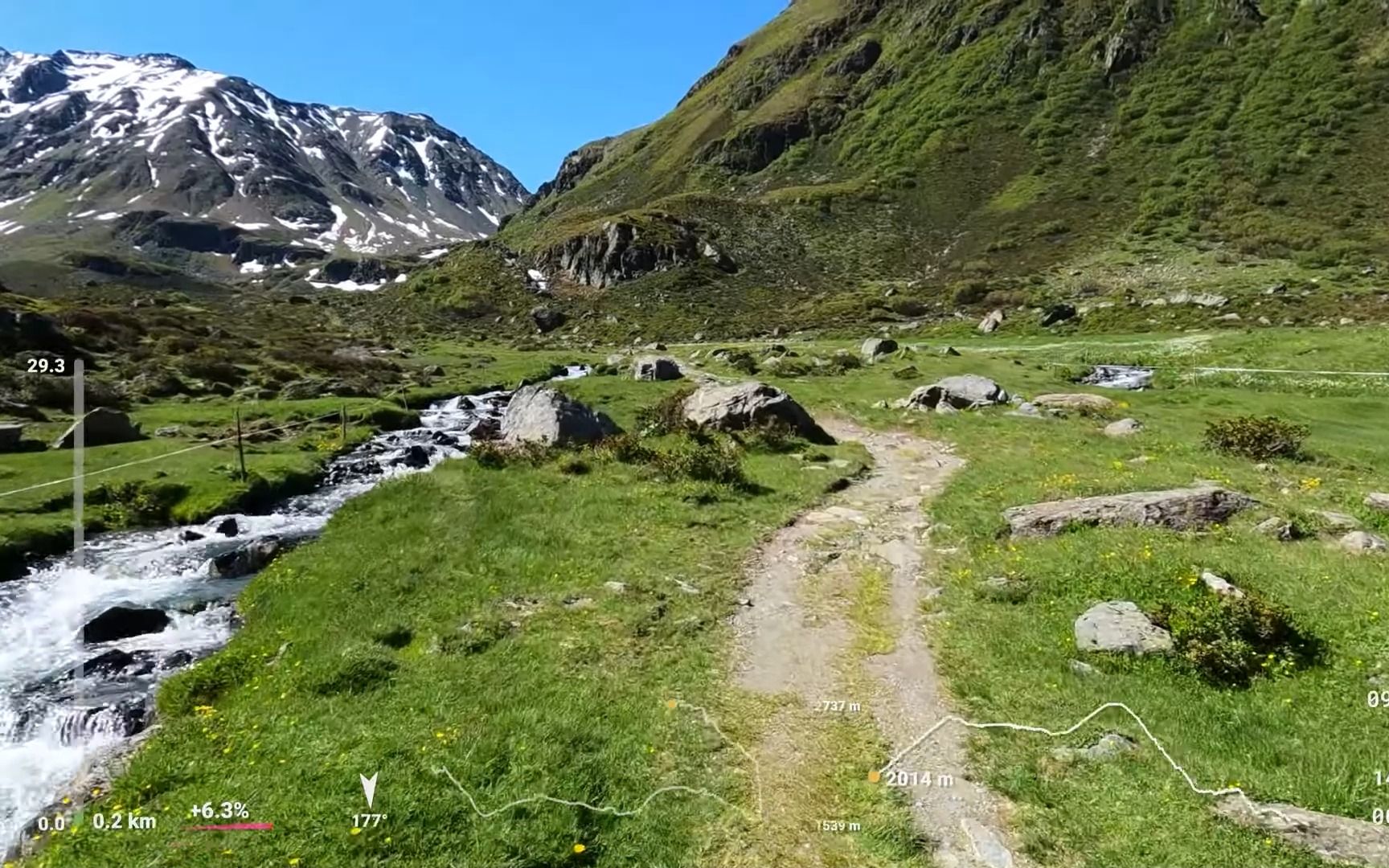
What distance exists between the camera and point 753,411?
3528 centimetres

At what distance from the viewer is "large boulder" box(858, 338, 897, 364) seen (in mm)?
71500

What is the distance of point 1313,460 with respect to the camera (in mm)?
27875

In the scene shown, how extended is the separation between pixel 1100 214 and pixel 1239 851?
16267 cm

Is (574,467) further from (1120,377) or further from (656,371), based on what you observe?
(1120,377)

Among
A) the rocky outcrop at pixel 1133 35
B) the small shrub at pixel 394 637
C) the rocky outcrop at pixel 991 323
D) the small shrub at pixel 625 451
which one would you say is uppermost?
the rocky outcrop at pixel 1133 35

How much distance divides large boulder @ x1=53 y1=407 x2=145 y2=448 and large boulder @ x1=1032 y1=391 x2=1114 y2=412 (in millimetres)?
47098

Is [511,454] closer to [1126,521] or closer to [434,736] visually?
[434,736]

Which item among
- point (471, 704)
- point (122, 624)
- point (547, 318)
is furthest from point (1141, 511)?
point (547, 318)

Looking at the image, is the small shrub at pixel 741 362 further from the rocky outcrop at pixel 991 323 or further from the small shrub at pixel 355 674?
the small shrub at pixel 355 674

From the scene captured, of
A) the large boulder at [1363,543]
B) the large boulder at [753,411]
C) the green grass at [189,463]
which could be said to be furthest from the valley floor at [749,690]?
the large boulder at [753,411]

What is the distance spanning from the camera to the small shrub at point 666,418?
120ft

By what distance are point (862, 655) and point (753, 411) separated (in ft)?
68.8

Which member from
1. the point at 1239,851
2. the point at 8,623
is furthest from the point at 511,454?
the point at 1239,851

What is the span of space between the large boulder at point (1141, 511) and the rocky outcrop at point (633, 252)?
137 meters
